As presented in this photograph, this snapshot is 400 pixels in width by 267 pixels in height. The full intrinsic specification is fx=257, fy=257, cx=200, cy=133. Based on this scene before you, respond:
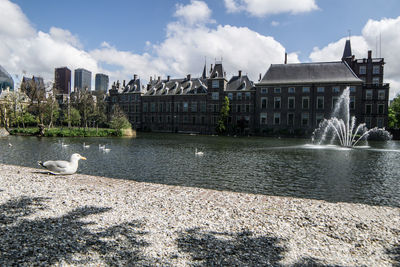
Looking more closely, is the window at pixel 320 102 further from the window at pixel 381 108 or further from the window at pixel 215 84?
the window at pixel 215 84

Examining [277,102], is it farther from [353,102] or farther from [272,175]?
[272,175]

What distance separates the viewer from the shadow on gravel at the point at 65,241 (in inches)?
154

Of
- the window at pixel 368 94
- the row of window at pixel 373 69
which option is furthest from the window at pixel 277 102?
the row of window at pixel 373 69

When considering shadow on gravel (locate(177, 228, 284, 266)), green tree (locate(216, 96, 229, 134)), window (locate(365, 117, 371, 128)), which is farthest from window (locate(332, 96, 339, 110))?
shadow on gravel (locate(177, 228, 284, 266))

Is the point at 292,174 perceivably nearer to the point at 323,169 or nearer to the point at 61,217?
the point at 323,169

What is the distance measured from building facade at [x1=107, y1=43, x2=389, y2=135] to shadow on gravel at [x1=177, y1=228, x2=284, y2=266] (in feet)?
159

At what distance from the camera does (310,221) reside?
19.4ft

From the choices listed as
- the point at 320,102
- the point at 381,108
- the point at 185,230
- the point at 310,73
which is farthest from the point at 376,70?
the point at 185,230

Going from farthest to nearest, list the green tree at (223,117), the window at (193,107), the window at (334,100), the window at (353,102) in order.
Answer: the window at (193,107) → the green tree at (223,117) → the window at (334,100) → the window at (353,102)

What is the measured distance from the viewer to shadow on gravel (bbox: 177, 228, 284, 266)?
3.99 metres

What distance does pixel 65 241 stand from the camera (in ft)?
14.7

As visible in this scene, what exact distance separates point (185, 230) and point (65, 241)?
2.16 m

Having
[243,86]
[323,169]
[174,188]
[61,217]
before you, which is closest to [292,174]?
[323,169]

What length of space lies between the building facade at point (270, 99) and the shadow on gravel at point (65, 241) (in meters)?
49.1
